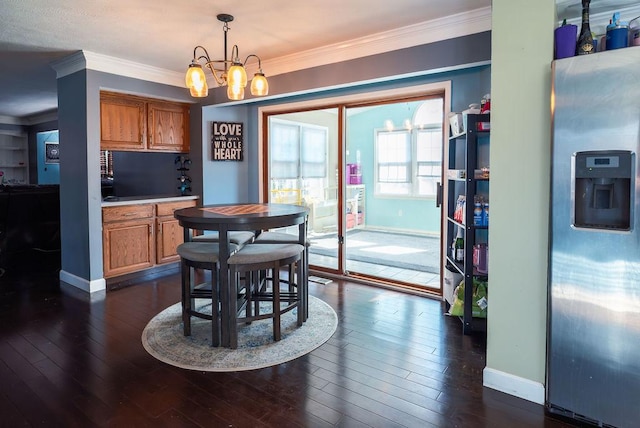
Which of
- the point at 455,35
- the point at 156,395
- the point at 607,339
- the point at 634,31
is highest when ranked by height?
the point at 455,35

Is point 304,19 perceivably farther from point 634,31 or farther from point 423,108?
point 423,108

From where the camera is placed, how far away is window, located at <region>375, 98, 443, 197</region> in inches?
198

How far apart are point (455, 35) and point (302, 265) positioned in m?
2.14

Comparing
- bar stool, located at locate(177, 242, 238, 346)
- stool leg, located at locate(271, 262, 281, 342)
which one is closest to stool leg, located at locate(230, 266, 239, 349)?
bar stool, located at locate(177, 242, 238, 346)

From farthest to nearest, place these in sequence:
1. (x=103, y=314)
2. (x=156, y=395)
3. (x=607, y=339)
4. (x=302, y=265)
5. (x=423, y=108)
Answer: (x=423, y=108), (x=103, y=314), (x=302, y=265), (x=156, y=395), (x=607, y=339)

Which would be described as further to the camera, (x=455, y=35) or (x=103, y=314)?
(x=103, y=314)

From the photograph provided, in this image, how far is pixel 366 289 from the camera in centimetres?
403

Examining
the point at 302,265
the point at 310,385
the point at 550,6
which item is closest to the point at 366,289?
the point at 302,265

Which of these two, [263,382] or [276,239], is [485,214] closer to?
[276,239]

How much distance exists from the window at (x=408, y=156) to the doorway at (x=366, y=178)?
1 centimetres

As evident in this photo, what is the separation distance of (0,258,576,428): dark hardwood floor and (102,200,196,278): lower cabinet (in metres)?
0.98

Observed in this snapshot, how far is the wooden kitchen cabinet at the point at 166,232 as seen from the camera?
466 cm

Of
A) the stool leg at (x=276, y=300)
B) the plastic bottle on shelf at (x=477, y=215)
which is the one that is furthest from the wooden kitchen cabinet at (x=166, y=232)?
the plastic bottle on shelf at (x=477, y=215)

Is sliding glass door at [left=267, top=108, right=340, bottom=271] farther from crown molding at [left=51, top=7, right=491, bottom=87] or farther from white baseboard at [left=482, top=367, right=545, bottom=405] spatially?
white baseboard at [left=482, top=367, right=545, bottom=405]
